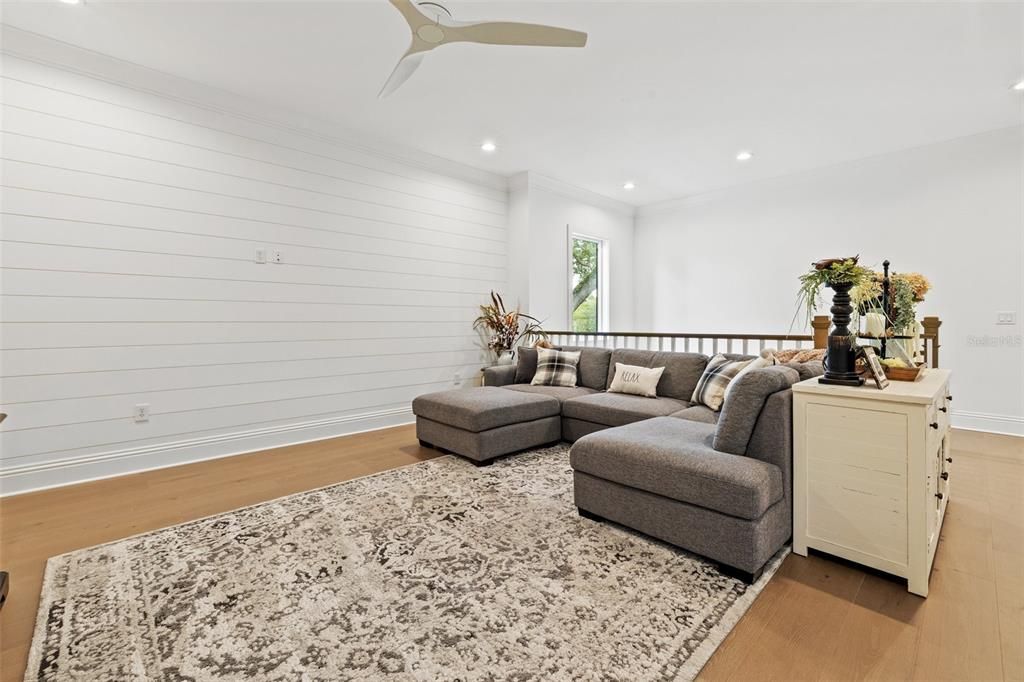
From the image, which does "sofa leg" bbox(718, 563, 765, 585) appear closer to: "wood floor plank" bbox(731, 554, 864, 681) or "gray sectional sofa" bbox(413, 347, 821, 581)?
"gray sectional sofa" bbox(413, 347, 821, 581)

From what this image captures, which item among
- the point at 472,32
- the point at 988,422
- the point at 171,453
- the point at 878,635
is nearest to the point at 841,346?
the point at 878,635

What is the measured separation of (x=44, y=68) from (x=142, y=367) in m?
2.05

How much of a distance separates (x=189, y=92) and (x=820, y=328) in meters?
4.87

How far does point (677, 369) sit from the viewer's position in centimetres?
386

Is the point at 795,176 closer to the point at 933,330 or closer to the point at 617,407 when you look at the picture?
the point at 933,330

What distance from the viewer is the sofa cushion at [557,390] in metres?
4.02

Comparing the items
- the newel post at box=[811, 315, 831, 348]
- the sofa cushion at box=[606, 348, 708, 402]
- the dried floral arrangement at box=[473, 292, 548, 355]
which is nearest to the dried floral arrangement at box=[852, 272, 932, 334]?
the newel post at box=[811, 315, 831, 348]

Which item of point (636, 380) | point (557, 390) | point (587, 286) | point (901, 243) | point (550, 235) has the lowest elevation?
point (557, 390)

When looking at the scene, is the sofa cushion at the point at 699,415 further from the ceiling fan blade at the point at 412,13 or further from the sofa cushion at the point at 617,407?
the ceiling fan blade at the point at 412,13

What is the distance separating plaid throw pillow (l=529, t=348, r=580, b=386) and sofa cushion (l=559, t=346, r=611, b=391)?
0.26 feet

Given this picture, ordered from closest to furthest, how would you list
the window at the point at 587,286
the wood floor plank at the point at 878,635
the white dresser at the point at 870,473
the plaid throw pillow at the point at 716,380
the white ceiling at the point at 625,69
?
1. the wood floor plank at the point at 878,635
2. the white dresser at the point at 870,473
3. the white ceiling at the point at 625,69
4. the plaid throw pillow at the point at 716,380
5. the window at the point at 587,286

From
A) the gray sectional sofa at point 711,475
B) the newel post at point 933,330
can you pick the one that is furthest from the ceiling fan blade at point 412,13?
the newel post at point 933,330

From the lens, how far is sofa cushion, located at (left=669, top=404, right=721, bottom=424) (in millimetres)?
3066

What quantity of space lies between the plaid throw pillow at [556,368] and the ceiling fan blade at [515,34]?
2.76m
